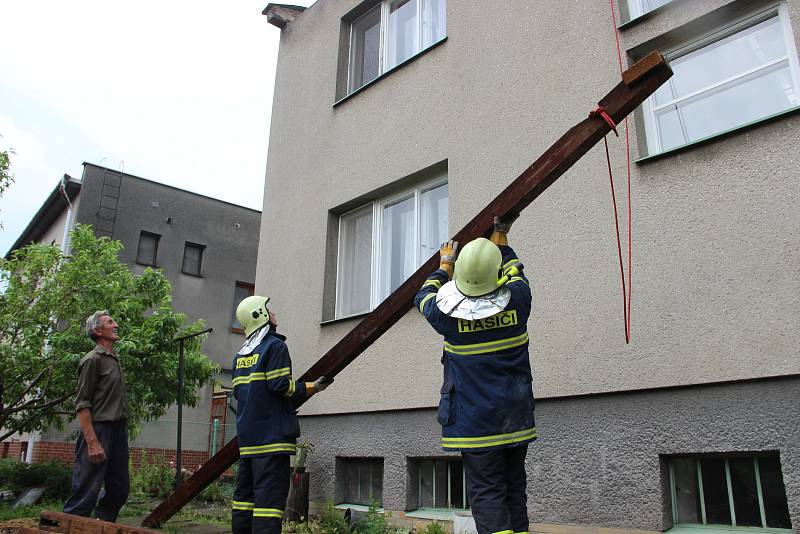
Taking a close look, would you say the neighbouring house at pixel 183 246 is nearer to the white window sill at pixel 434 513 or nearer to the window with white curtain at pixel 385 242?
the window with white curtain at pixel 385 242

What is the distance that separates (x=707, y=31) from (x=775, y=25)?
469 mm

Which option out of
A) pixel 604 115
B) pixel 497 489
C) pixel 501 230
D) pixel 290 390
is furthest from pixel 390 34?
pixel 497 489

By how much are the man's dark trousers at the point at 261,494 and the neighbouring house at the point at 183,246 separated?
12458mm

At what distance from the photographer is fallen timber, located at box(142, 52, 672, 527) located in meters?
3.54

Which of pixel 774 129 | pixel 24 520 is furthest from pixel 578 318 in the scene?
pixel 24 520

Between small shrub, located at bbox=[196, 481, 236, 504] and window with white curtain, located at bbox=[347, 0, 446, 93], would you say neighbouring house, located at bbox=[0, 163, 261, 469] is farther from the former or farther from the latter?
window with white curtain, located at bbox=[347, 0, 446, 93]

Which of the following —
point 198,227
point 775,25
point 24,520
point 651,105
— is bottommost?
point 24,520

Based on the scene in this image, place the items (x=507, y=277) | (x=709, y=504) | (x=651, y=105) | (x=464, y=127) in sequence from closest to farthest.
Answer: (x=507, y=277), (x=709, y=504), (x=651, y=105), (x=464, y=127)

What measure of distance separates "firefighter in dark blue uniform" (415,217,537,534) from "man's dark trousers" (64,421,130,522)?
9.62 ft

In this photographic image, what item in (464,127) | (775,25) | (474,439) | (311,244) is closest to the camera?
(474,439)

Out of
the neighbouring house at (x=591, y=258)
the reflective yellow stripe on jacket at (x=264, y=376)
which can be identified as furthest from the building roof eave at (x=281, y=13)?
the reflective yellow stripe on jacket at (x=264, y=376)

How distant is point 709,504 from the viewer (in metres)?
4.34

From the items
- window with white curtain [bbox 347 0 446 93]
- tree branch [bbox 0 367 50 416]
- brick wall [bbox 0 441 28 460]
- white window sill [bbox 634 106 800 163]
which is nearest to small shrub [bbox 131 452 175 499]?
tree branch [bbox 0 367 50 416]

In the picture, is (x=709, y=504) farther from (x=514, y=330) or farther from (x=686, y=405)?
(x=514, y=330)
